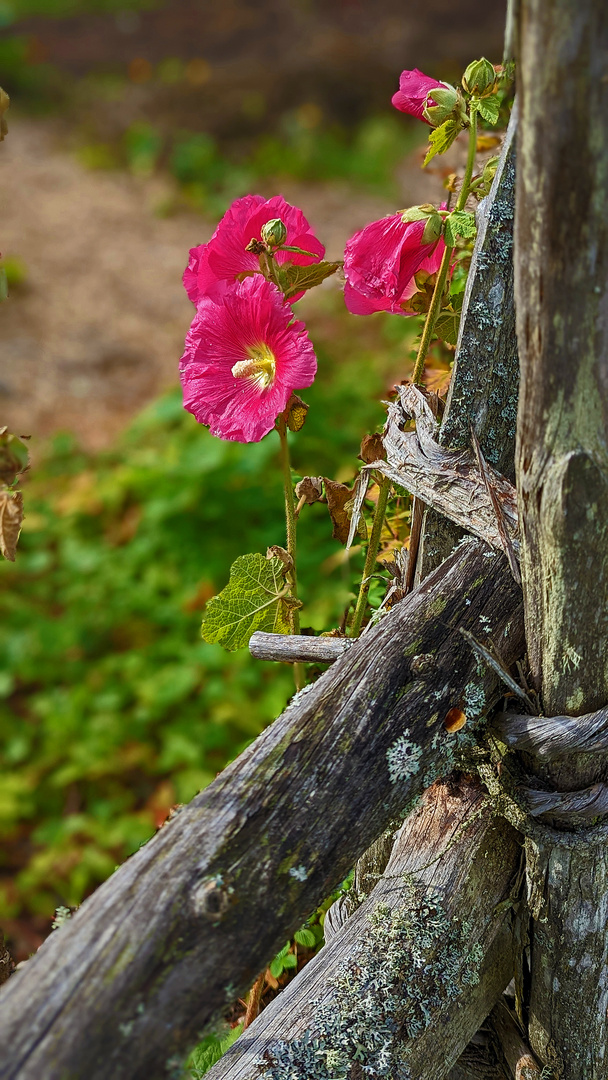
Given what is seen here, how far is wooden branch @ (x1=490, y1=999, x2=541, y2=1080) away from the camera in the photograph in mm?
912

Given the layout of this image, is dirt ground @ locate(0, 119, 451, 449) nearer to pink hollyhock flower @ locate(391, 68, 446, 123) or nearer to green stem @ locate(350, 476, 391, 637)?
pink hollyhock flower @ locate(391, 68, 446, 123)

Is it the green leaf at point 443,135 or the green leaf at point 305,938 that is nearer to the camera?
the green leaf at point 443,135

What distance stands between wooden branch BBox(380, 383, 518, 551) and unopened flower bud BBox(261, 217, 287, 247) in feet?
0.70

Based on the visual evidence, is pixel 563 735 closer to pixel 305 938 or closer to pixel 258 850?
pixel 258 850

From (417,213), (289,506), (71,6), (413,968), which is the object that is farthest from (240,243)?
(71,6)

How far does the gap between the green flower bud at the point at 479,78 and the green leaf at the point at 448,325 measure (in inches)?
8.4

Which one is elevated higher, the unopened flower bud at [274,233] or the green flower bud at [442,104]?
the green flower bud at [442,104]

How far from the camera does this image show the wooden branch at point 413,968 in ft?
2.49

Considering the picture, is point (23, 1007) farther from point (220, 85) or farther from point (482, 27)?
point (482, 27)

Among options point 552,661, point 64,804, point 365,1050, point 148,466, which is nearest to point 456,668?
point 552,661

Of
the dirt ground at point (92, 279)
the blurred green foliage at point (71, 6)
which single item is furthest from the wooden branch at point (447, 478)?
the blurred green foliage at point (71, 6)

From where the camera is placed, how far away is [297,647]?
0.86 m

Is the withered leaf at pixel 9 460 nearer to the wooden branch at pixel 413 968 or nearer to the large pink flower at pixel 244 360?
the large pink flower at pixel 244 360

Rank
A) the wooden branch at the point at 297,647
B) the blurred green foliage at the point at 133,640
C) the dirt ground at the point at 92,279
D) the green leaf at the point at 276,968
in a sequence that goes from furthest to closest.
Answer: the dirt ground at the point at 92,279
the blurred green foliage at the point at 133,640
the green leaf at the point at 276,968
the wooden branch at the point at 297,647
